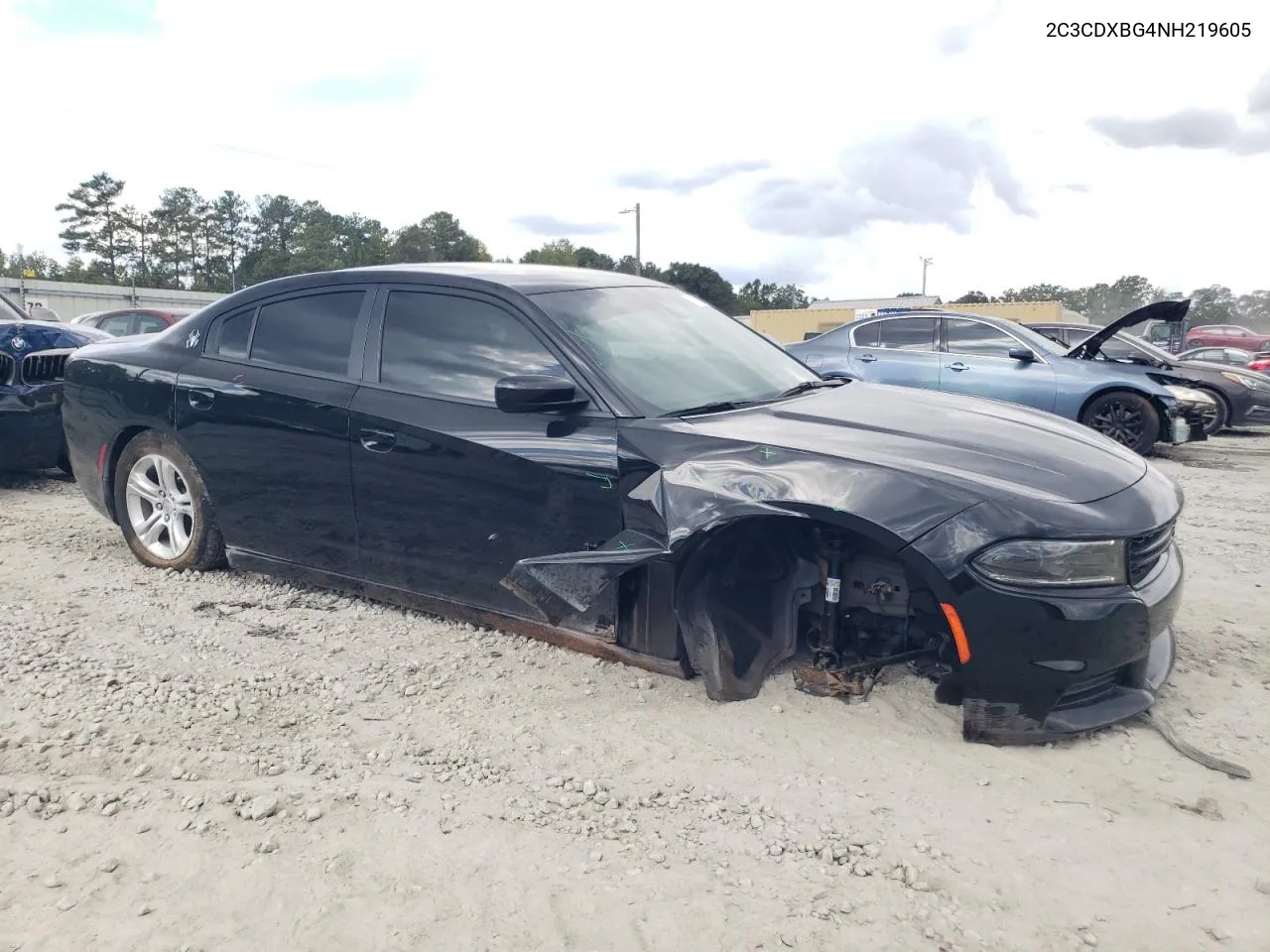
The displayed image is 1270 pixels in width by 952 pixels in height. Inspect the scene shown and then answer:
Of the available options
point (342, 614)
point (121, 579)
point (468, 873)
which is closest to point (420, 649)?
point (342, 614)

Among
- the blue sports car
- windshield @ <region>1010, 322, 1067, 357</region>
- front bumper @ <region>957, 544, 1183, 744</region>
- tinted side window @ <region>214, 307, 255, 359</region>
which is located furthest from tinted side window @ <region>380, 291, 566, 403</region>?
windshield @ <region>1010, 322, 1067, 357</region>

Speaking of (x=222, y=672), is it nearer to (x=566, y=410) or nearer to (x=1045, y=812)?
(x=566, y=410)

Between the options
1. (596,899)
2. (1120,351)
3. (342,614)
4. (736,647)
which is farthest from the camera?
(1120,351)

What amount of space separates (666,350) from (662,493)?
82 centimetres

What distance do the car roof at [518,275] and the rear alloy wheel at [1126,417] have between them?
6435 mm

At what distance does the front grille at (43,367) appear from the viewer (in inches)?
252

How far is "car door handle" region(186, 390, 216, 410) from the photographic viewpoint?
4.21 meters

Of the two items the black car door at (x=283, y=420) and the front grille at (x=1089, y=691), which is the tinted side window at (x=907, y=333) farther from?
the front grille at (x=1089, y=691)

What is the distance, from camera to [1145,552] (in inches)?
113

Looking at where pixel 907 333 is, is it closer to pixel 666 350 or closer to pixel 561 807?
pixel 666 350

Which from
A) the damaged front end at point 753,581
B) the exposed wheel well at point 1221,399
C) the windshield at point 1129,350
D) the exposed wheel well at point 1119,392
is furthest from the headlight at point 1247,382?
the damaged front end at point 753,581

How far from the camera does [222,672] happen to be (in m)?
3.48

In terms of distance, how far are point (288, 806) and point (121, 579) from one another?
2524mm

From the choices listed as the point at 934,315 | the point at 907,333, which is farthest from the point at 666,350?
the point at 934,315
